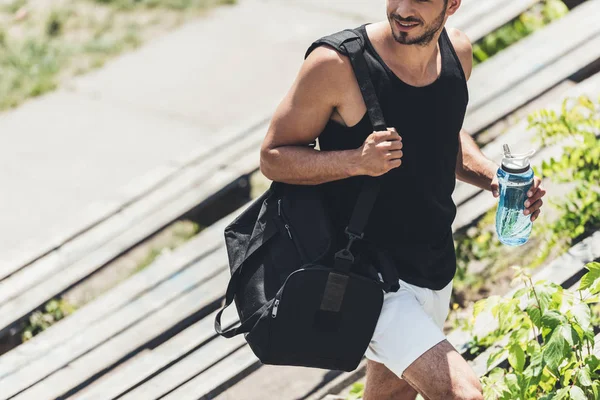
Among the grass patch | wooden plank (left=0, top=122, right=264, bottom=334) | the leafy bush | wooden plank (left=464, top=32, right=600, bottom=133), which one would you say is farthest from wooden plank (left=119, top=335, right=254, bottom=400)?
the grass patch

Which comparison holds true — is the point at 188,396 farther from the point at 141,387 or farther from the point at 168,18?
the point at 168,18

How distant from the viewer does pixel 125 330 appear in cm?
424

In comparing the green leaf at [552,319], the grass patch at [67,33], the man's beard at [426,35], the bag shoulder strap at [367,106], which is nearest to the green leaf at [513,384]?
the green leaf at [552,319]

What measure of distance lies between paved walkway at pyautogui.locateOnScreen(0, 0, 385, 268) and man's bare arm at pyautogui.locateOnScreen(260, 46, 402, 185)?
2.09 meters

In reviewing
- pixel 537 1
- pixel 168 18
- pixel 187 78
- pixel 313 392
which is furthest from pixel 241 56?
pixel 313 392

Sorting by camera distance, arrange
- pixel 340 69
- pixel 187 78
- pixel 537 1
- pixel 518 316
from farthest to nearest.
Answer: pixel 187 78 → pixel 537 1 → pixel 518 316 → pixel 340 69

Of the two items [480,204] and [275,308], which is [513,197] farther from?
[480,204]

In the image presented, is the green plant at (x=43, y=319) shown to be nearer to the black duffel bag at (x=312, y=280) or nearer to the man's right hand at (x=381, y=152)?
the black duffel bag at (x=312, y=280)

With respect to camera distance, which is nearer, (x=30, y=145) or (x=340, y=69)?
(x=340, y=69)

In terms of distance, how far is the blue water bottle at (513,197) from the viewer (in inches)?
128

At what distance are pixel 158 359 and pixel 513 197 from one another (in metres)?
1.56

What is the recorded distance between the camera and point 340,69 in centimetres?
309

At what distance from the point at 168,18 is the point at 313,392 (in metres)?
4.41

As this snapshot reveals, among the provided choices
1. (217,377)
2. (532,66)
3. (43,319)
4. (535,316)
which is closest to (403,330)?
(535,316)
